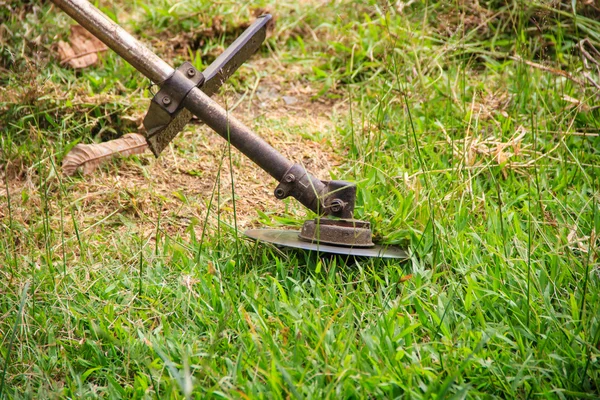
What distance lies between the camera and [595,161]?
9.86 feet

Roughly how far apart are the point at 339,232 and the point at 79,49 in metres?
2.28

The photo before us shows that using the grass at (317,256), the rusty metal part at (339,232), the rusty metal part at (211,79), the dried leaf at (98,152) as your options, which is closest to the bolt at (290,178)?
the rusty metal part at (339,232)

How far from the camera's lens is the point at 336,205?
2400 mm

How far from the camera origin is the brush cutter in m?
2.40

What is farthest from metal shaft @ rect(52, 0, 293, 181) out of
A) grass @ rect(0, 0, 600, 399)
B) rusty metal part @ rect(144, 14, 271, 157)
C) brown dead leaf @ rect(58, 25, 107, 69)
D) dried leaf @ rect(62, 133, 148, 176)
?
brown dead leaf @ rect(58, 25, 107, 69)

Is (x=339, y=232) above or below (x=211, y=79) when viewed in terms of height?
below

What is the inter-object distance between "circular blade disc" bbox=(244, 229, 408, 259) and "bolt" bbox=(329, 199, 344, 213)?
0.14 metres

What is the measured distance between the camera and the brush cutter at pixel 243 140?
7.86 feet

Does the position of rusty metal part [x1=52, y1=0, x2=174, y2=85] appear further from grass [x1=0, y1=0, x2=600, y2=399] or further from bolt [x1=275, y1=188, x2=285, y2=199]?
bolt [x1=275, y1=188, x2=285, y2=199]

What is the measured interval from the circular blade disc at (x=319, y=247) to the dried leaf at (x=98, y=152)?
1046 millimetres

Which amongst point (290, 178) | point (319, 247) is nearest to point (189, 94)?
point (290, 178)

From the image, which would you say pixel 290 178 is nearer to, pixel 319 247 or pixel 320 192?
pixel 320 192

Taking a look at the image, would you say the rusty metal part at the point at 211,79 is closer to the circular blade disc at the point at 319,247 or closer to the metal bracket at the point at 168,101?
the metal bracket at the point at 168,101

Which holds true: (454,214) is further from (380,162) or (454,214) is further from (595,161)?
(595,161)
